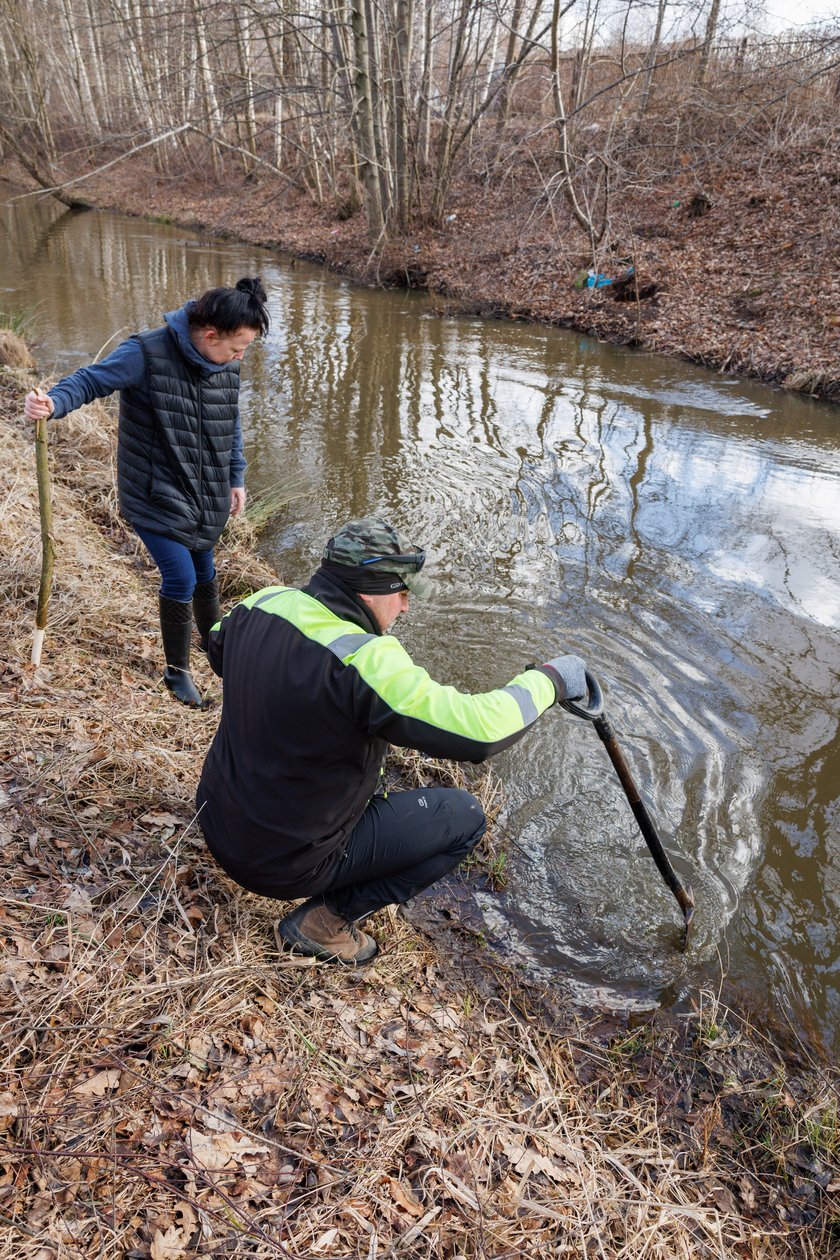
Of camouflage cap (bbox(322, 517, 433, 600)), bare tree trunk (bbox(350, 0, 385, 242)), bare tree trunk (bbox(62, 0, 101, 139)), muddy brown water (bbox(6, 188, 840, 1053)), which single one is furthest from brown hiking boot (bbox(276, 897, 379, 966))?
bare tree trunk (bbox(62, 0, 101, 139))

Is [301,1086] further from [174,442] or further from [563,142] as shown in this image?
[563,142]

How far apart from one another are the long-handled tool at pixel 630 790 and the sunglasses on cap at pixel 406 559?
0.74 m

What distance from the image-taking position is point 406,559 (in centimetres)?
207

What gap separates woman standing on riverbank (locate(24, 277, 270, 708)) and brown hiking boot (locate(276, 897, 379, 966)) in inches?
62.0

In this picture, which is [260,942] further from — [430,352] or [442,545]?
[430,352]

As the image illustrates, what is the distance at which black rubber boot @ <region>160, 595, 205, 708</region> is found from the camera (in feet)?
12.1

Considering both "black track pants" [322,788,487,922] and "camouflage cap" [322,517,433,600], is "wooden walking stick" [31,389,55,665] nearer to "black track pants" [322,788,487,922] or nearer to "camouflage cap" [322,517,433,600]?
"camouflage cap" [322,517,433,600]

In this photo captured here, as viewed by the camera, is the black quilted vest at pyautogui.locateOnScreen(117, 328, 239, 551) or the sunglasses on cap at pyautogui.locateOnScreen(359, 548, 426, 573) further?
the black quilted vest at pyautogui.locateOnScreen(117, 328, 239, 551)

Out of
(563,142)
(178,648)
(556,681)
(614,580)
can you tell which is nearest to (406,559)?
(556,681)

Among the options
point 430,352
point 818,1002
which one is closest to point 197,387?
point 818,1002

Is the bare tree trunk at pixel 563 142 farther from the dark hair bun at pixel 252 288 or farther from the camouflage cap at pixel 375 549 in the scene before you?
the camouflage cap at pixel 375 549

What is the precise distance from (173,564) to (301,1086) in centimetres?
233

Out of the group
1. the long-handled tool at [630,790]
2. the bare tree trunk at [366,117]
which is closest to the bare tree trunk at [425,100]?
the bare tree trunk at [366,117]

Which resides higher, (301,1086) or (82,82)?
(82,82)
